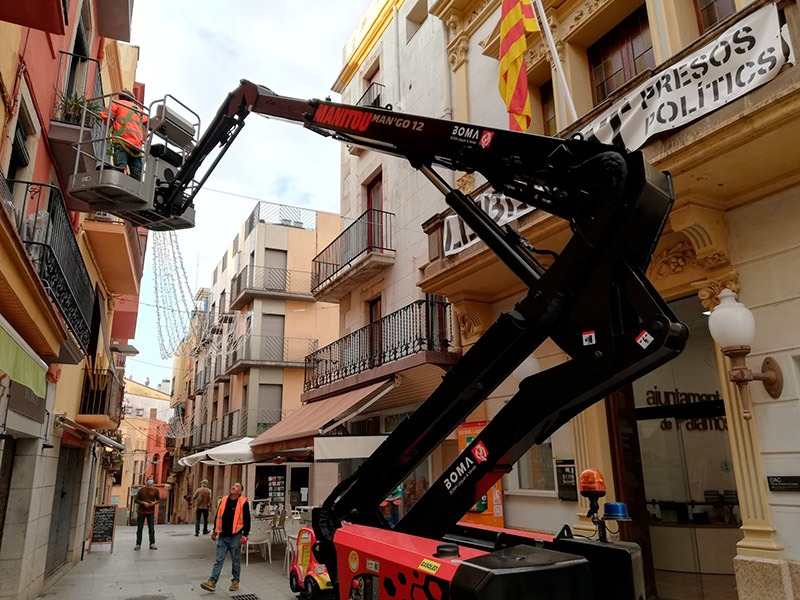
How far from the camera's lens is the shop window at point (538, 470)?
365 inches

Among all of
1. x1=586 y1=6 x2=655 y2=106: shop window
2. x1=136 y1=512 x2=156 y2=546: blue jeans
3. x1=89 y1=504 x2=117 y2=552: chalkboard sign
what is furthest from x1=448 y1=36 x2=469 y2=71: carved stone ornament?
x1=136 y1=512 x2=156 y2=546: blue jeans

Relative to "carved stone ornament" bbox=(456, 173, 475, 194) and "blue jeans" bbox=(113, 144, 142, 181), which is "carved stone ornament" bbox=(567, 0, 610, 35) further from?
"blue jeans" bbox=(113, 144, 142, 181)

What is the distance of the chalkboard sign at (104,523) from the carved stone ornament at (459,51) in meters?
13.9

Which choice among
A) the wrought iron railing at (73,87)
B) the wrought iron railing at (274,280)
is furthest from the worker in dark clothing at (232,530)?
the wrought iron railing at (274,280)

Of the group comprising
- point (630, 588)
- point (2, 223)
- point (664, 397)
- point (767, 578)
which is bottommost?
point (767, 578)

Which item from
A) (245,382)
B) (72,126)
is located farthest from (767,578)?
(245,382)

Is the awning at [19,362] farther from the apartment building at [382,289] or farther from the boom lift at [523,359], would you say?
the apartment building at [382,289]

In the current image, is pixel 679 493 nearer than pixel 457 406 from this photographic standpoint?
No

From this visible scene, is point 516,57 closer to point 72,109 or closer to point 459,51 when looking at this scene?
→ point 459,51

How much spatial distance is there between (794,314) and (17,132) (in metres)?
9.09

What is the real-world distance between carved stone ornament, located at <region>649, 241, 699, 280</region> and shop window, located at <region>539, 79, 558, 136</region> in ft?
12.1

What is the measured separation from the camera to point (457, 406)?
12.2 feet

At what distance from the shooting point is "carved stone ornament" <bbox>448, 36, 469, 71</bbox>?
1232cm

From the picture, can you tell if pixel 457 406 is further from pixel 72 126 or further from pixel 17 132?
pixel 72 126
